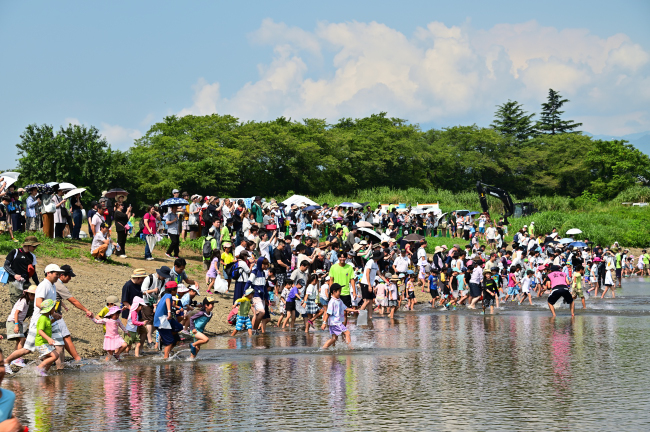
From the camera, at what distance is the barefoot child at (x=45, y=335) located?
10367 mm

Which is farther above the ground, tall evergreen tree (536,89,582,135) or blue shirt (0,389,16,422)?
tall evergreen tree (536,89,582,135)

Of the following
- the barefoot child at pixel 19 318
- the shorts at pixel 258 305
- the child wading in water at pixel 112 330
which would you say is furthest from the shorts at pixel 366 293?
the barefoot child at pixel 19 318

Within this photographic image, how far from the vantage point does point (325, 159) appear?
6412cm

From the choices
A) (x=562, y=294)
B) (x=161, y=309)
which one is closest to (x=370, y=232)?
(x=562, y=294)

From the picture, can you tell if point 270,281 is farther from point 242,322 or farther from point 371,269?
point 371,269

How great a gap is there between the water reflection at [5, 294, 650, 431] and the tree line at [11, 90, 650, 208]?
37.7 m

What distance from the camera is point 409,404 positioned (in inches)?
331

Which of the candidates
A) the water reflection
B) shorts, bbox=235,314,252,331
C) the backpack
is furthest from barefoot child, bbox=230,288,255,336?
the backpack

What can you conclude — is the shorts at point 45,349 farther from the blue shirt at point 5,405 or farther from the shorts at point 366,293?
the shorts at point 366,293

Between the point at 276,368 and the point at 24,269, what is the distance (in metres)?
4.83

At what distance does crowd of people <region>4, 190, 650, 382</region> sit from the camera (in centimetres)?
1166

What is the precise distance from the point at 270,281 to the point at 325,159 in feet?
155

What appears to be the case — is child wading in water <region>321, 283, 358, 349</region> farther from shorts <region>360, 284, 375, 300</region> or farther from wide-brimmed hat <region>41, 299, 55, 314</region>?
shorts <region>360, 284, 375, 300</region>

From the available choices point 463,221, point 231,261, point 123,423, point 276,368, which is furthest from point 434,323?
point 463,221
